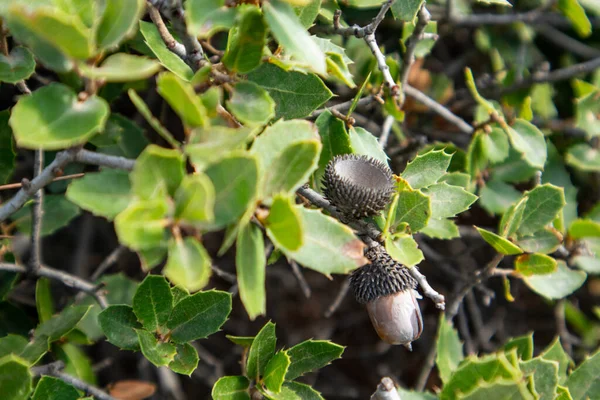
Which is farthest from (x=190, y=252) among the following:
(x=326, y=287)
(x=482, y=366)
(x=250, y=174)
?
(x=326, y=287)

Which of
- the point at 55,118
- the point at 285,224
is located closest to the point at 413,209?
the point at 285,224

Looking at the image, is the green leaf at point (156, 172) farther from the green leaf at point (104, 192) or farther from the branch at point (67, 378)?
the branch at point (67, 378)

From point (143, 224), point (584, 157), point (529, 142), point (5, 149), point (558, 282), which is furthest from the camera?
point (584, 157)

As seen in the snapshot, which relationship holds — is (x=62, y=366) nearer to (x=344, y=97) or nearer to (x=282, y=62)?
(x=282, y=62)

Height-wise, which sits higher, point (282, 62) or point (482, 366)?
point (282, 62)

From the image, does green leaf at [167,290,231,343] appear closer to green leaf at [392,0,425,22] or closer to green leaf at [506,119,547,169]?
green leaf at [392,0,425,22]

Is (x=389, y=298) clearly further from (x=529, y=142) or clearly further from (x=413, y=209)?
(x=529, y=142)

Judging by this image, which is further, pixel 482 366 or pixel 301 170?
pixel 482 366
